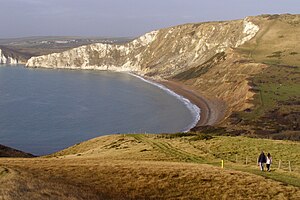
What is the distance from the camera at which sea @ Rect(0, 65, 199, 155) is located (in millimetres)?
101500

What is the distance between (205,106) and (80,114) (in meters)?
41.7

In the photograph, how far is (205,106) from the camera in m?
136

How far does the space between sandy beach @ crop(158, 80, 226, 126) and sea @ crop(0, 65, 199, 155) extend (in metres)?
2.87

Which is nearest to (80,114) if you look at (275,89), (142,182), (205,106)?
(205,106)

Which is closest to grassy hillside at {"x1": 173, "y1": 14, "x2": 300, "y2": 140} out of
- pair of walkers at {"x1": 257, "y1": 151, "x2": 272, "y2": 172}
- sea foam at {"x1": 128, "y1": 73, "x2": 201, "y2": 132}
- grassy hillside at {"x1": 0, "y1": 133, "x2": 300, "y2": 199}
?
sea foam at {"x1": 128, "y1": 73, "x2": 201, "y2": 132}

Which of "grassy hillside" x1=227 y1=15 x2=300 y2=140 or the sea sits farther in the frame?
the sea

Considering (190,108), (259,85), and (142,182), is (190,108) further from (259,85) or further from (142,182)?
(142,182)

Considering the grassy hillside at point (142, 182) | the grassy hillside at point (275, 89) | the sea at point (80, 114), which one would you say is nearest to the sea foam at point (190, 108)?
the sea at point (80, 114)

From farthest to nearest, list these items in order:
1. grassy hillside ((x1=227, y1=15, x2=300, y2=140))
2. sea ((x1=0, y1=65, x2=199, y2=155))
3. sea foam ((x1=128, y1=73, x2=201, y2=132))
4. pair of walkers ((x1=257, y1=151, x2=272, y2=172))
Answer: sea foam ((x1=128, y1=73, x2=201, y2=132)) < sea ((x1=0, y1=65, x2=199, y2=155)) < grassy hillside ((x1=227, y1=15, x2=300, y2=140)) < pair of walkers ((x1=257, y1=151, x2=272, y2=172))

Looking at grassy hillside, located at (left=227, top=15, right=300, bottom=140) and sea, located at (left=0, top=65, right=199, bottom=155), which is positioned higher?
grassy hillside, located at (left=227, top=15, right=300, bottom=140)

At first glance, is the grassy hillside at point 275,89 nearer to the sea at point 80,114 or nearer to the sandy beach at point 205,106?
the sandy beach at point 205,106

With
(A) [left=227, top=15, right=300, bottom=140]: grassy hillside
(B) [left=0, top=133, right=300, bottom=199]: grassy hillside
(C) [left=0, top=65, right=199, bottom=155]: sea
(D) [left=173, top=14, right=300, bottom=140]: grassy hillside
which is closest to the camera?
(B) [left=0, top=133, right=300, bottom=199]: grassy hillside

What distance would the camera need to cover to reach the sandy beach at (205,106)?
11350cm

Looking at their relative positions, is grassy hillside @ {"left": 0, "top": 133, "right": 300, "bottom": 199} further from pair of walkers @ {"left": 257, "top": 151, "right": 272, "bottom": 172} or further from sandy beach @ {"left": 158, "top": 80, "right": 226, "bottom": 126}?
sandy beach @ {"left": 158, "top": 80, "right": 226, "bottom": 126}
